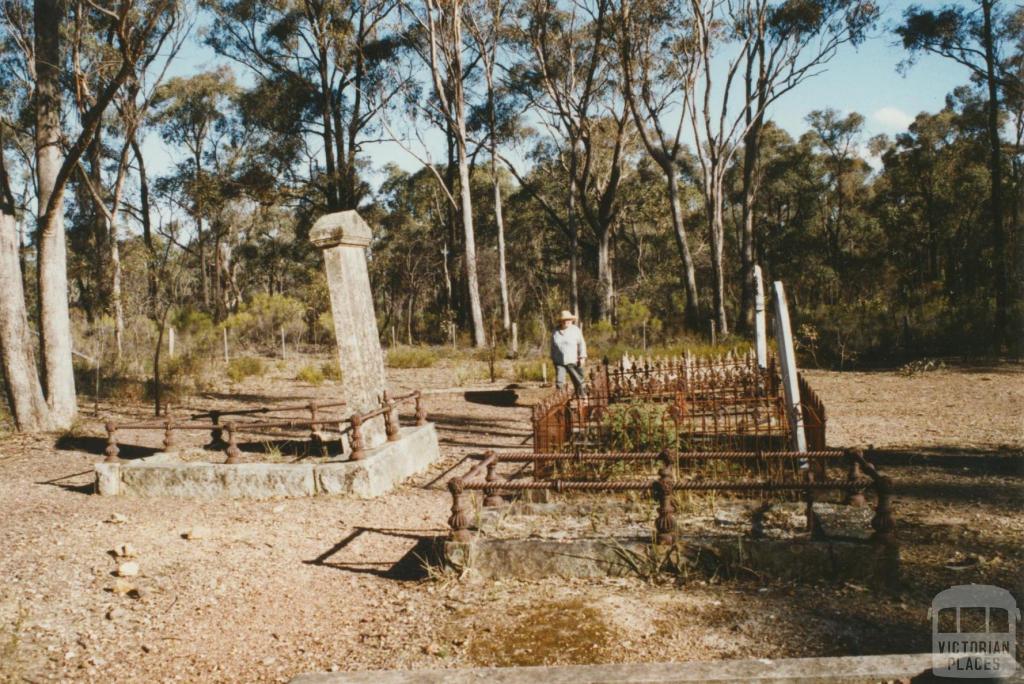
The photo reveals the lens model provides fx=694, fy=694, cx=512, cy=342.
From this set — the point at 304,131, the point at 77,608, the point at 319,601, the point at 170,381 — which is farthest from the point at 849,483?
the point at 304,131

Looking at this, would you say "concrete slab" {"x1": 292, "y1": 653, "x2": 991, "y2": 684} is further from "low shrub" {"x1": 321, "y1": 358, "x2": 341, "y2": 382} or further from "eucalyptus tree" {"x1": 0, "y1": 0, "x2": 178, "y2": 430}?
"low shrub" {"x1": 321, "y1": 358, "x2": 341, "y2": 382}

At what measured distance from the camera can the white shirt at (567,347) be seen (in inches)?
375

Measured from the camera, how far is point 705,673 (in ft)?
9.77

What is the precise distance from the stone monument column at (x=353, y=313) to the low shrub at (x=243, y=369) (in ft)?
32.7

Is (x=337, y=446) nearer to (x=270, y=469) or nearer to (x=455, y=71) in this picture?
(x=270, y=469)

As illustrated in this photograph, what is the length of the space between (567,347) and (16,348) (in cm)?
806

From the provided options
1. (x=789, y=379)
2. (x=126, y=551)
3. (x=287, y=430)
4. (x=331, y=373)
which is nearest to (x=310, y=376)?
(x=331, y=373)

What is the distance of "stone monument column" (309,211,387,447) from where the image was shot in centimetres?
759

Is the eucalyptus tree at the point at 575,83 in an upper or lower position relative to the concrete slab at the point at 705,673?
upper

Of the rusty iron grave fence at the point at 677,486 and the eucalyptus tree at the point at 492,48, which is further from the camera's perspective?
the eucalyptus tree at the point at 492,48

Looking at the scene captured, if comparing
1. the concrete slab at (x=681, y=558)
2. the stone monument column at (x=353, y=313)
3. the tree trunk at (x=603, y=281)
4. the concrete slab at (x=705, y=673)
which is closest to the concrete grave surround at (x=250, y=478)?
the stone monument column at (x=353, y=313)

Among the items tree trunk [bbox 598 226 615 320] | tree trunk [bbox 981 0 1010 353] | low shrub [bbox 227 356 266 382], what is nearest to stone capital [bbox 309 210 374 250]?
low shrub [bbox 227 356 266 382]

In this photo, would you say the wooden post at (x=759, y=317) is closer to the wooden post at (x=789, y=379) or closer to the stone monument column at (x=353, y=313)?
the wooden post at (x=789, y=379)

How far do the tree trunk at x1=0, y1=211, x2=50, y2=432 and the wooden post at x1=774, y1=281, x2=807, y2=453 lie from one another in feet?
34.0
